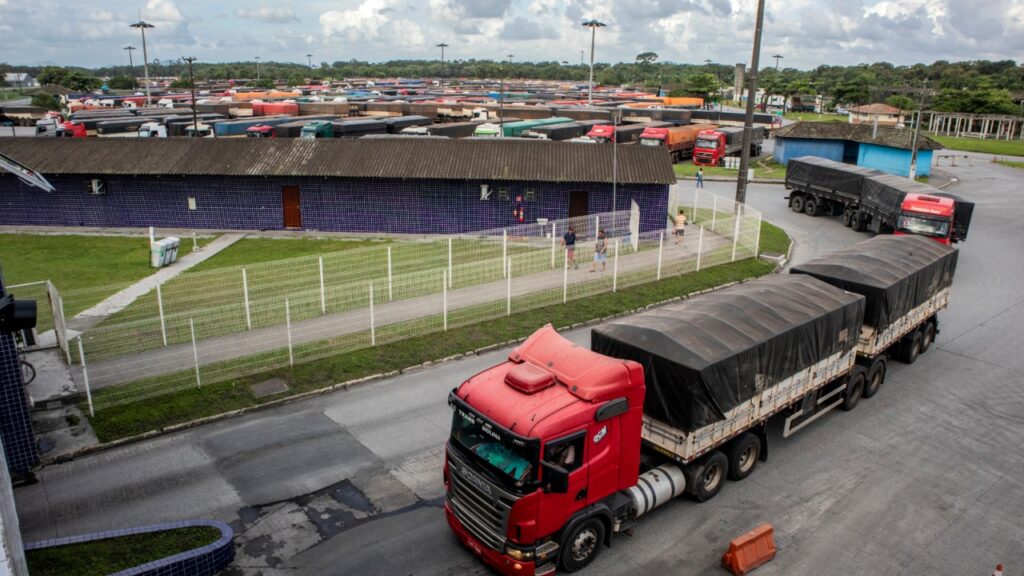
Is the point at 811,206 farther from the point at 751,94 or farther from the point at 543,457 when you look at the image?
the point at 543,457

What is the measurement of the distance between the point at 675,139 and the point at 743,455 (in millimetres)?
45655

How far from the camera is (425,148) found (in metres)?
31.1

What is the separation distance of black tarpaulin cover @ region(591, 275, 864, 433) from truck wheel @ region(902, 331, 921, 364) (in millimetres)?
4233

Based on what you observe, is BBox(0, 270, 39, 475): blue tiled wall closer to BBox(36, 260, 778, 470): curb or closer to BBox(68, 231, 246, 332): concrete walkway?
BBox(36, 260, 778, 470): curb

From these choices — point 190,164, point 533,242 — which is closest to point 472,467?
point 533,242

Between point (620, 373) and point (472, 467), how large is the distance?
8.05ft

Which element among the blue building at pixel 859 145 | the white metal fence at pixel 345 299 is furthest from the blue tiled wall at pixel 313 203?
the blue building at pixel 859 145

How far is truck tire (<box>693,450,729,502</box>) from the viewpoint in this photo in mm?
11398

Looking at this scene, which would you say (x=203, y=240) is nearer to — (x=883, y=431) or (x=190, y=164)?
(x=190, y=164)

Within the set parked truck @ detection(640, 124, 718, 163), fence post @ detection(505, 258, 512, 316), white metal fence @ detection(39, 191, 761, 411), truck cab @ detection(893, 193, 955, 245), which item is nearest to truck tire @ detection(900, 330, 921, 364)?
white metal fence @ detection(39, 191, 761, 411)

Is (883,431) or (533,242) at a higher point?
(533,242)

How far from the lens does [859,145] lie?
4919 centimetres

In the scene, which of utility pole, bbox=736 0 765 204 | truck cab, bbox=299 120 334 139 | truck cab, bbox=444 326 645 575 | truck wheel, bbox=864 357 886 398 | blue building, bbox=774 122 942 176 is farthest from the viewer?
truck cab, bbox=299 120 334 139

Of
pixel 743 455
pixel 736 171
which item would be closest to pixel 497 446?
pixel 743 455
